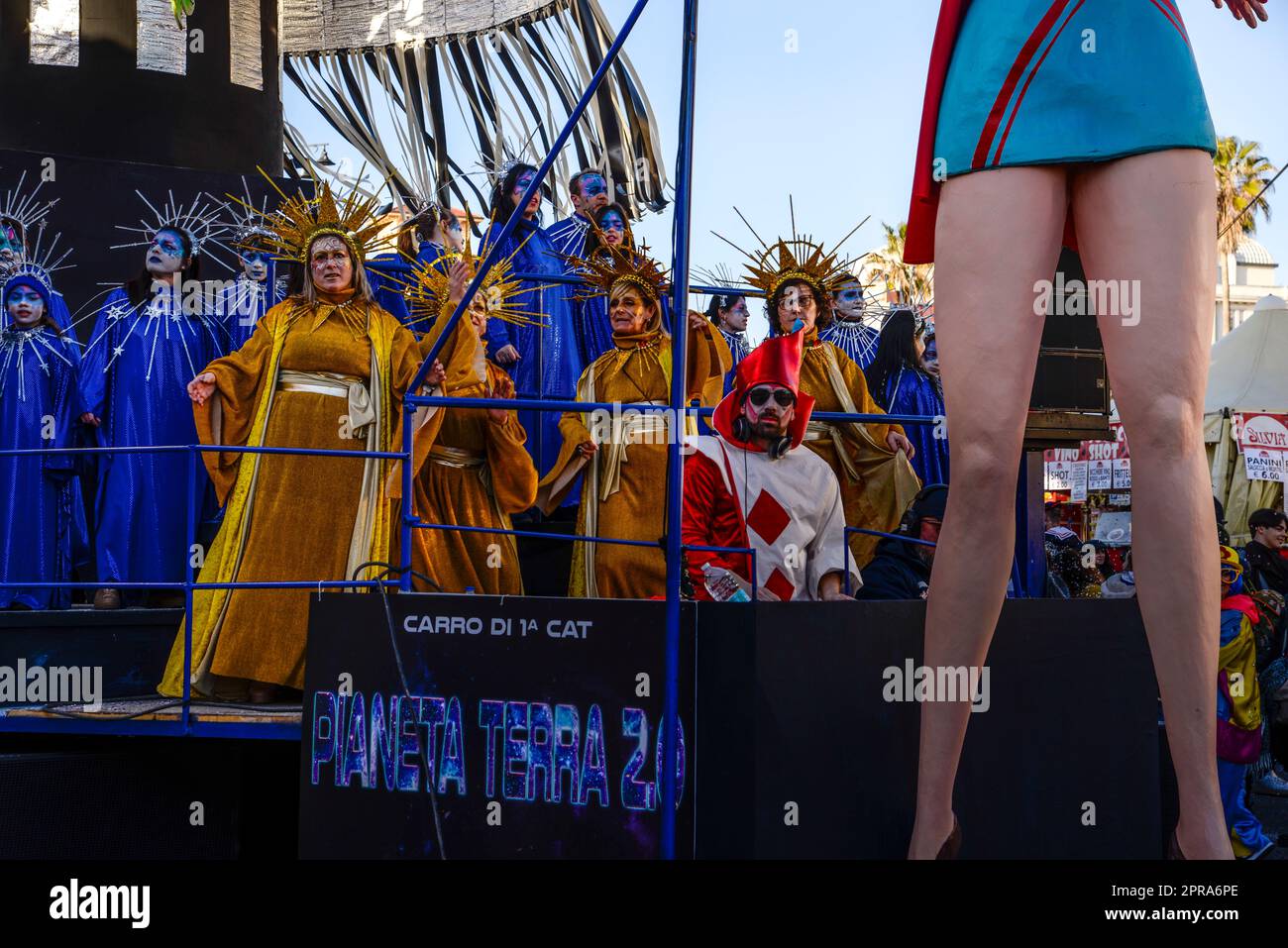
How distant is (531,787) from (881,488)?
11.7ft

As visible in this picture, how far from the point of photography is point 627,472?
6324 millimetres

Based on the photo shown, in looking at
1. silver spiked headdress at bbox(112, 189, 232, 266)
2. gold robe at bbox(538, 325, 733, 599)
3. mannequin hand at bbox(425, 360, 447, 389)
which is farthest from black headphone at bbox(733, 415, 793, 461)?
silver spiked headdress at bbox(112, 189, 232, 266)

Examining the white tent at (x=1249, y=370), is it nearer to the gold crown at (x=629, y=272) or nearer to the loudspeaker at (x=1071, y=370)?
the loudspeaker at (x=1071, y=370)

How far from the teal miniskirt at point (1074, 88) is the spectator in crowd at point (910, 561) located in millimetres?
1940

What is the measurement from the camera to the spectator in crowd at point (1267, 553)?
6.82m

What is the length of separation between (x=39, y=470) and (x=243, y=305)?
48.9 inches

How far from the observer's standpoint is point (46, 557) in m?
6.55

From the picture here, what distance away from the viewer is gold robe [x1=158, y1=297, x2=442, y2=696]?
5367mm

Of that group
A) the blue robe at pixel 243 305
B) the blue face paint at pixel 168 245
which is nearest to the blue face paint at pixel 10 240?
the blue face paint at pixel 168 245

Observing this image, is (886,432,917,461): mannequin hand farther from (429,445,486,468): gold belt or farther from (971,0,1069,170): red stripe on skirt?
(971,0,1069,170): red stripe on skirt

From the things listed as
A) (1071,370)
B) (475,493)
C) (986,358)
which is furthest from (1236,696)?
(475,493)

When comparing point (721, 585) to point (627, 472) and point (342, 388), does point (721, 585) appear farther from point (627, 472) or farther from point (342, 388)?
point (342, 388)

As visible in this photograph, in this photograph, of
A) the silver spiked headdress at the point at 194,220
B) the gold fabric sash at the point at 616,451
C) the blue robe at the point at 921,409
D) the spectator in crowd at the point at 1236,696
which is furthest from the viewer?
the silver spiked headdress at the point at 194,220
